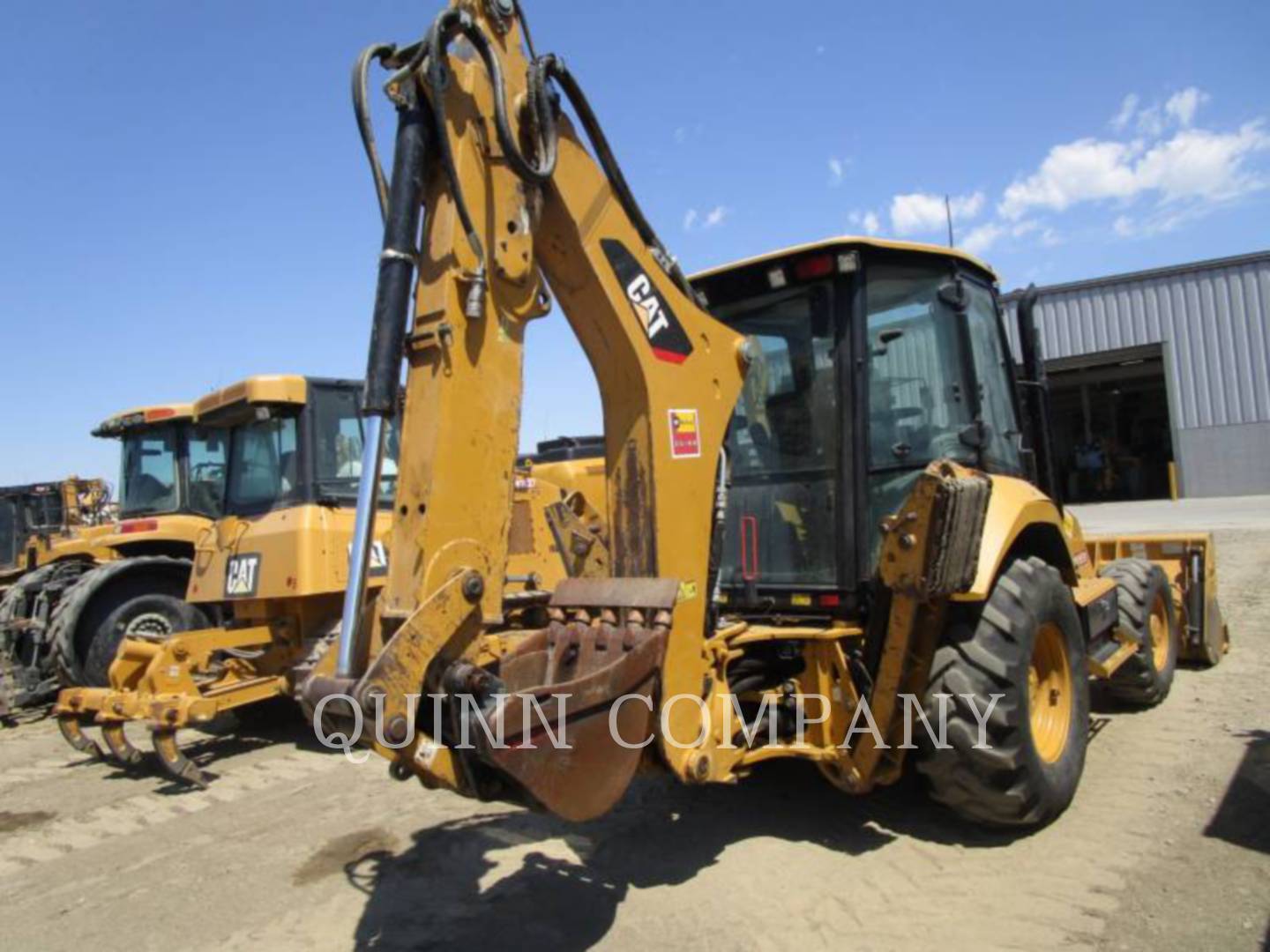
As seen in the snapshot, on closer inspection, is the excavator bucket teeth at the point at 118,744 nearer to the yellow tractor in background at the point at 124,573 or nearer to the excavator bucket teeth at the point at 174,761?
the excavator bucket teeth at the point at 174,761

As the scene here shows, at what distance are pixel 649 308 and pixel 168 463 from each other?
7.18 m

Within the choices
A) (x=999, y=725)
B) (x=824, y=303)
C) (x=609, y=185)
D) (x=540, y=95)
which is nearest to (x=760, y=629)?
(x=999, y=725)

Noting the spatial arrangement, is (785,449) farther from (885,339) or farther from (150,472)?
A: (150,472)

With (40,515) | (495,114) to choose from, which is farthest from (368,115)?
(40,515)

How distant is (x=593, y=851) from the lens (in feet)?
12.9

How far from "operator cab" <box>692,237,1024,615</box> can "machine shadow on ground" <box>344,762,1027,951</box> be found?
3.22 feet

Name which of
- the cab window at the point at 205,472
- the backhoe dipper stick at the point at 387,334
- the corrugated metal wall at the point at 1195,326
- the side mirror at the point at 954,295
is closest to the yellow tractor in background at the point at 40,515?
the cab window at the point at 205,472

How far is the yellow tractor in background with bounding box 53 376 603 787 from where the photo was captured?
6066 millimetres

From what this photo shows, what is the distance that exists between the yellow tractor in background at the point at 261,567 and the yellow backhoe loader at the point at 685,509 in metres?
2.33

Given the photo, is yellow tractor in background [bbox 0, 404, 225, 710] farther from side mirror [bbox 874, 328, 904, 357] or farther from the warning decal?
side mirror [bbox 874, 328, 904, 357]

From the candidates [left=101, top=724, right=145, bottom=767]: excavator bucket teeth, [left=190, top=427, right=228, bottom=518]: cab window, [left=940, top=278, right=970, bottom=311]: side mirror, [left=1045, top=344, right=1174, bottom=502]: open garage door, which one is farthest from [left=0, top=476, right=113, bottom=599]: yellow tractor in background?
[left=1045, top=344, right=1174, bottom=502]: open garage door

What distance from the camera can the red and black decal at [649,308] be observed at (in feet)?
10.8

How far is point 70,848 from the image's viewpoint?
15.8 feet

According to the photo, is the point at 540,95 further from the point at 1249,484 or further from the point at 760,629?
the point at 1249,484
